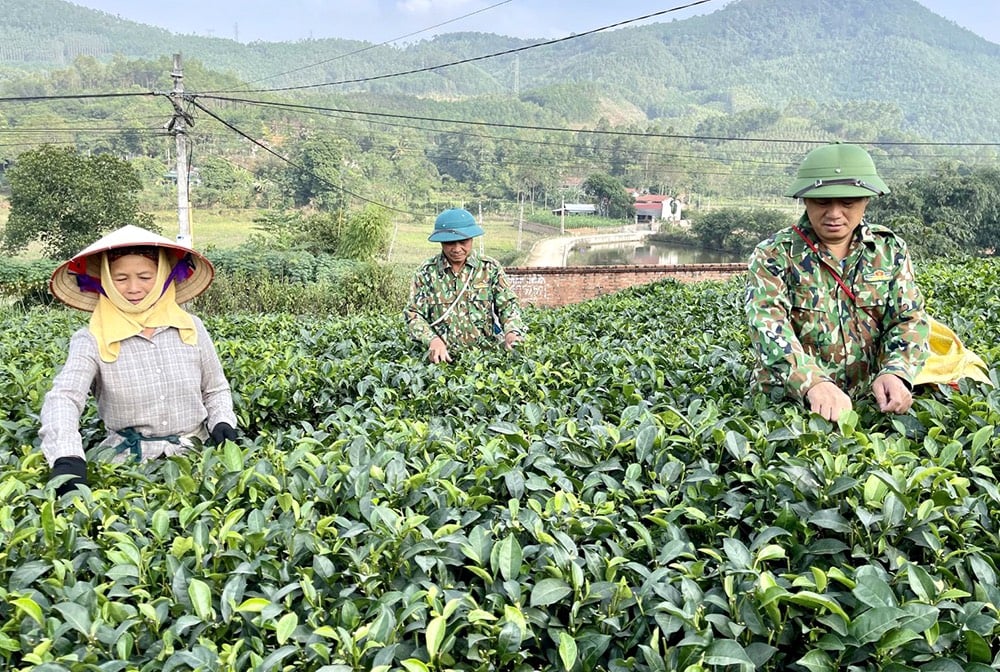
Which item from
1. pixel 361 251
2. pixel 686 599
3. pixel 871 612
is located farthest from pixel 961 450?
pixel 361 251

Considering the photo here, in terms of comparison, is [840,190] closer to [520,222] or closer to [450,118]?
[520,222]

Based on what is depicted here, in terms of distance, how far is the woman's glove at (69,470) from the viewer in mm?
2135

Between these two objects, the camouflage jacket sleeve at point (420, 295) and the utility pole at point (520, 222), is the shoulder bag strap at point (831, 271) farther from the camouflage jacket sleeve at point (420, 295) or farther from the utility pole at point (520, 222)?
the utility pole at point (520, 222)

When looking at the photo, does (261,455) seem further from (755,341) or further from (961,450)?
(961,450)

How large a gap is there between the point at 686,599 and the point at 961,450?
98cm

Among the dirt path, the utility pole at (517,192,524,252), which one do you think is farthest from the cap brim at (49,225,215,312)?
the utility pole at (517,192,524,252)

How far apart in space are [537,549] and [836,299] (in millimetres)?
1474

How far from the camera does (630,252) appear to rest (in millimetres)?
58656

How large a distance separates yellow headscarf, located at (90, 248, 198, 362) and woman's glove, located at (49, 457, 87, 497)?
436 mm

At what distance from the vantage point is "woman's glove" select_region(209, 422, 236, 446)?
8.72 ft

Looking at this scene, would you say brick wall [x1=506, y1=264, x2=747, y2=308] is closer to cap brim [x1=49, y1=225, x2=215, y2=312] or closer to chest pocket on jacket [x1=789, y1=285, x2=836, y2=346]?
cap brim [x1=49, y1=225, x2=215, y2=312]

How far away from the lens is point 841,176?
7.62ft

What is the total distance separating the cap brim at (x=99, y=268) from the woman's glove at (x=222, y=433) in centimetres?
48

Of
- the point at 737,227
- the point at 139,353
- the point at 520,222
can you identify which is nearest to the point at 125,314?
the point at 139,353
